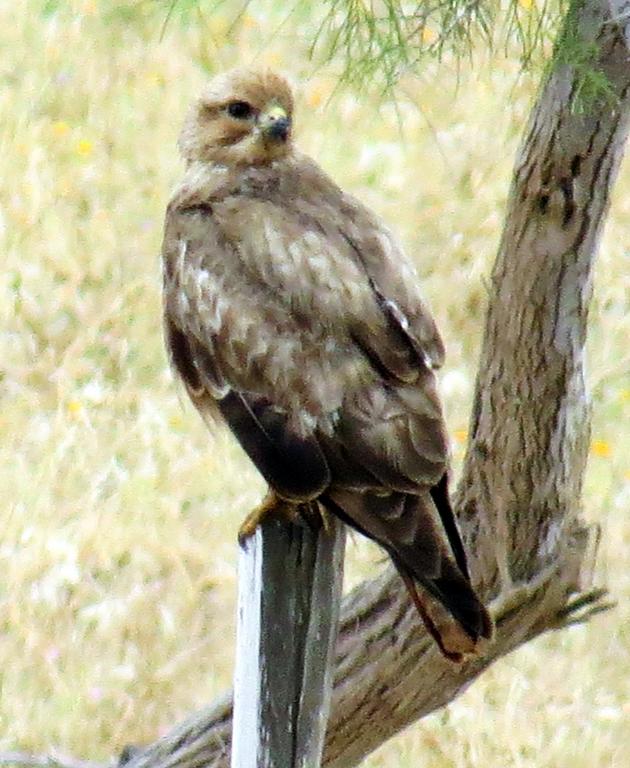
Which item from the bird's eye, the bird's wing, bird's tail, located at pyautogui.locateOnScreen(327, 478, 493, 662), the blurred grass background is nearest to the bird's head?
the bird's eye

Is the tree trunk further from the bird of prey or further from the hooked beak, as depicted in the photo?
the hooked beak

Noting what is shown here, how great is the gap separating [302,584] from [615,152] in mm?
875

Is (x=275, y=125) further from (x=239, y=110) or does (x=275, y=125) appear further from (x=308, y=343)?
(x=308, y=343)

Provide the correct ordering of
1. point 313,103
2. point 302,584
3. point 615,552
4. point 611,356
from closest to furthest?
point 302,584 < point 615,552 < point 611,356 < point 313,103

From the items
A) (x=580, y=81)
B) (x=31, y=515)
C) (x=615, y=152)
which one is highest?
(x=580, y=81)

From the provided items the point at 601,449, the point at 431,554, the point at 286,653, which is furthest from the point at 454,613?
the point at 601,449

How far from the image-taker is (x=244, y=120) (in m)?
3.15

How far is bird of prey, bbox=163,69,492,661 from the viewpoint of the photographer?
2387mm

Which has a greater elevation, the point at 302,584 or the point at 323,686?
the point at 302,584

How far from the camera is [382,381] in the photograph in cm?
257

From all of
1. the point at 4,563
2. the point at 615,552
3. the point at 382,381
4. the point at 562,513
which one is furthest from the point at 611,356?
the point at 382,381

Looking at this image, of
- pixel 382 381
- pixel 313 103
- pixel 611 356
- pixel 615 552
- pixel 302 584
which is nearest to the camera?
pixel 302 584

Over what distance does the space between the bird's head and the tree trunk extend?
1.96 feet

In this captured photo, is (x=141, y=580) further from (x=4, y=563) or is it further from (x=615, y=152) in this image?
(x=615, y=152)
